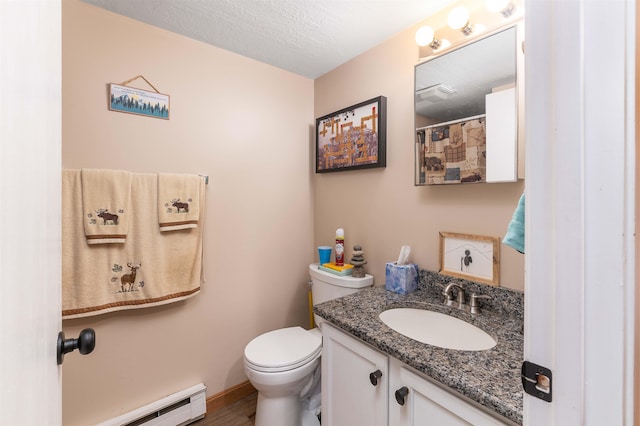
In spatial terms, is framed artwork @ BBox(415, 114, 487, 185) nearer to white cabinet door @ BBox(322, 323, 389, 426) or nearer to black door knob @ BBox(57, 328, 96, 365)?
white cabinet door @ BBox(322, 323, 389, 426)

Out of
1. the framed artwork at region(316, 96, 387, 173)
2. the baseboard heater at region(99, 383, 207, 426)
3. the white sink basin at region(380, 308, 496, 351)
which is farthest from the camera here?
the framed artwork at region(316, 96, 387, 173)

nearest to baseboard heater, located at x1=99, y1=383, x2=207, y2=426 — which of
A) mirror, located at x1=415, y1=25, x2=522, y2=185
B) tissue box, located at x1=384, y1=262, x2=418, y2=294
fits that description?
tissue box, located at x1=384, y1=262, x2=418, y2=294

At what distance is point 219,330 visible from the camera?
1.72 metres

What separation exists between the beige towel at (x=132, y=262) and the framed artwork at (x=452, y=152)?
1201 mm

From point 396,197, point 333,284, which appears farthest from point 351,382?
point 396,197

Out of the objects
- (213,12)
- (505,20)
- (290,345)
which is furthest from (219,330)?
(505,20)

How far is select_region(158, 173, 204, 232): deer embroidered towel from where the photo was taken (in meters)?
1.46

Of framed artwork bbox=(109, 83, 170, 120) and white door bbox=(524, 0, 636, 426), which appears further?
framed artwork bbox=(109, 83, 170, 120)

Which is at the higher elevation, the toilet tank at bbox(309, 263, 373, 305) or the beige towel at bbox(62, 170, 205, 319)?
the beige towel at bbox(62, 170, 205, 319)

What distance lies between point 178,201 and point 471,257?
58.2 inches

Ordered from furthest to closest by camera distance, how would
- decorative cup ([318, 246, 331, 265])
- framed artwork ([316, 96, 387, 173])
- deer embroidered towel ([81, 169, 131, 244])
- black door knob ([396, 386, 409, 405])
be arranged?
decorative cup ([318, 246, 331, 265]) < framed artwork ([316, 96, 387, 173]) < deer embroidered towel ([81, 169, 131, 244]) < black door knob ([396, 386, 409, 405])

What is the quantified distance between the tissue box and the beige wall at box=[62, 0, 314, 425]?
832mm

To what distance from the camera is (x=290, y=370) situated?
1349mm

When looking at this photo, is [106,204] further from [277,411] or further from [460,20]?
[460,20]
